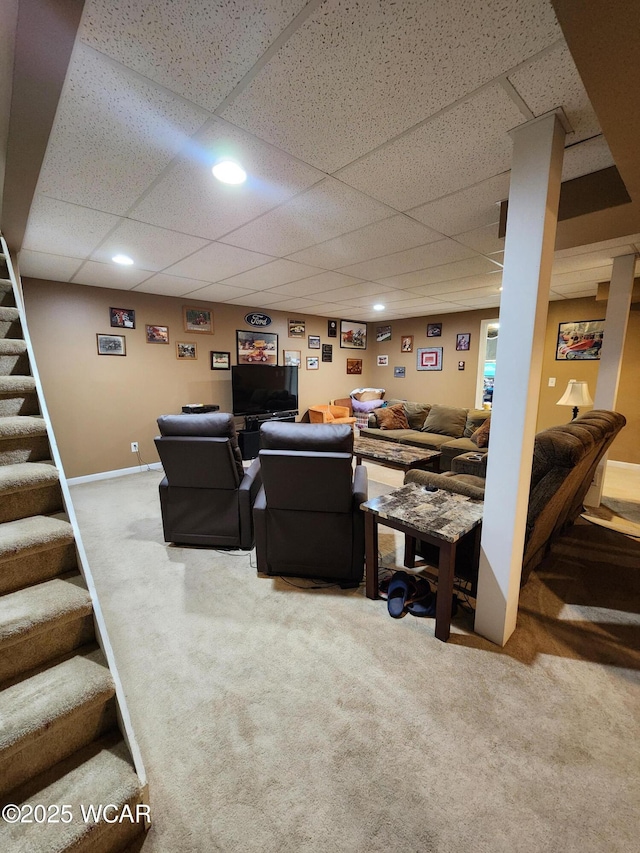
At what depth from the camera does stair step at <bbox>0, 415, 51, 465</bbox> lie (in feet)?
5.28

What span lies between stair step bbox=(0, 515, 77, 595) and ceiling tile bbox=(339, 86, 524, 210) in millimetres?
2068

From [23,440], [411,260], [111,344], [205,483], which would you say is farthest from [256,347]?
[23,440]

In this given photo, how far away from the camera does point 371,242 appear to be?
8.72 ft

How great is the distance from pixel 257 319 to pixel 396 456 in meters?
3.27

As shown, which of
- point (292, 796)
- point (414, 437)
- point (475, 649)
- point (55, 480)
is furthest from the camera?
point (414, 437)

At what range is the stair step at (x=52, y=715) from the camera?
98 centimetres

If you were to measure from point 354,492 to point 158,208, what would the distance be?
213cm

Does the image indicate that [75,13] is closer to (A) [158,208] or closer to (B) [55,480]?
(A) [158,208]

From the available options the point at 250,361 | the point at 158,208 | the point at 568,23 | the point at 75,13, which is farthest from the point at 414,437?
the point at 75,13

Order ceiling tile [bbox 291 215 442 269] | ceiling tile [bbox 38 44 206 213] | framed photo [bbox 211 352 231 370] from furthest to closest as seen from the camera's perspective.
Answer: framed photo [bbox 211 352 231 370], ceiling tile [bbox 291 215 442 269], ceiling tile [bbox 38 44 206 213]

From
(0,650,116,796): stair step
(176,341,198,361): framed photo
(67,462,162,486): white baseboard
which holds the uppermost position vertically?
(176,341,198,361): framed photo

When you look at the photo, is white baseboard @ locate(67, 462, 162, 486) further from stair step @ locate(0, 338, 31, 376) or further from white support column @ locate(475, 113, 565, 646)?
white support column @ locate(475, 113, 565, 646)

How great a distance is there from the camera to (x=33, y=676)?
115cm

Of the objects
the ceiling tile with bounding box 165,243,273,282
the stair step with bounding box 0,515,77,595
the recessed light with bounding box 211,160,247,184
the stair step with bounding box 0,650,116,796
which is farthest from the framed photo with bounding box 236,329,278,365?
the stair step with bounding box 0,650,116,796
